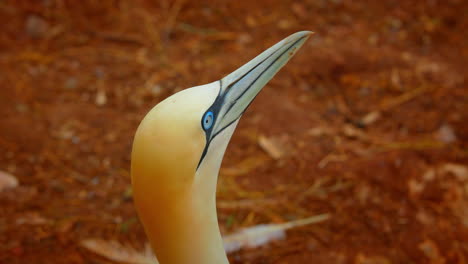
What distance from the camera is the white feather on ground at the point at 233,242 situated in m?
2.77

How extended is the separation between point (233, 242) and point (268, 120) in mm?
1229

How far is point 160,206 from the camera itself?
177cm

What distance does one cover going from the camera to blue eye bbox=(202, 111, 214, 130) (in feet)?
6.01

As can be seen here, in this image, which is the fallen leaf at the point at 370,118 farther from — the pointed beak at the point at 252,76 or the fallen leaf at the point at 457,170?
the pointed beak at the point at 252,76

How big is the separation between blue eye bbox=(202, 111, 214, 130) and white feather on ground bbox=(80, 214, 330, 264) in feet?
3.71

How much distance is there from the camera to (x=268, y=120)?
3.90 meters

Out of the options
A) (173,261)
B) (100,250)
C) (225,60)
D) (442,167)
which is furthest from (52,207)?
(442,167)

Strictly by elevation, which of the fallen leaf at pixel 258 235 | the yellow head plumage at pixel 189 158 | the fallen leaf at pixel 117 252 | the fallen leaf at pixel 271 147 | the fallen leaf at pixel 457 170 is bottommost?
the fallen leaf at pixel 457 170

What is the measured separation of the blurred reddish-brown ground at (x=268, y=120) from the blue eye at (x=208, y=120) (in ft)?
3.96

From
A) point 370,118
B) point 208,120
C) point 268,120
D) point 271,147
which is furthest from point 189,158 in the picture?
point 370,118

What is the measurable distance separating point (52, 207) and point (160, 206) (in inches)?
61.8

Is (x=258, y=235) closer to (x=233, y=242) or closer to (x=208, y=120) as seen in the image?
(x=233, y=242)

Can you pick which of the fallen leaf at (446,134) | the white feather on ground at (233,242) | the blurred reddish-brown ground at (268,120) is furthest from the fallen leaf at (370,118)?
the white feather on ground at (233,242)

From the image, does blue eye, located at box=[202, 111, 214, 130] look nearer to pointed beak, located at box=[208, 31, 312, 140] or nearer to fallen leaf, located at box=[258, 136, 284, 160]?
pointed beak, located at box=[208, 31, 312, 140]
